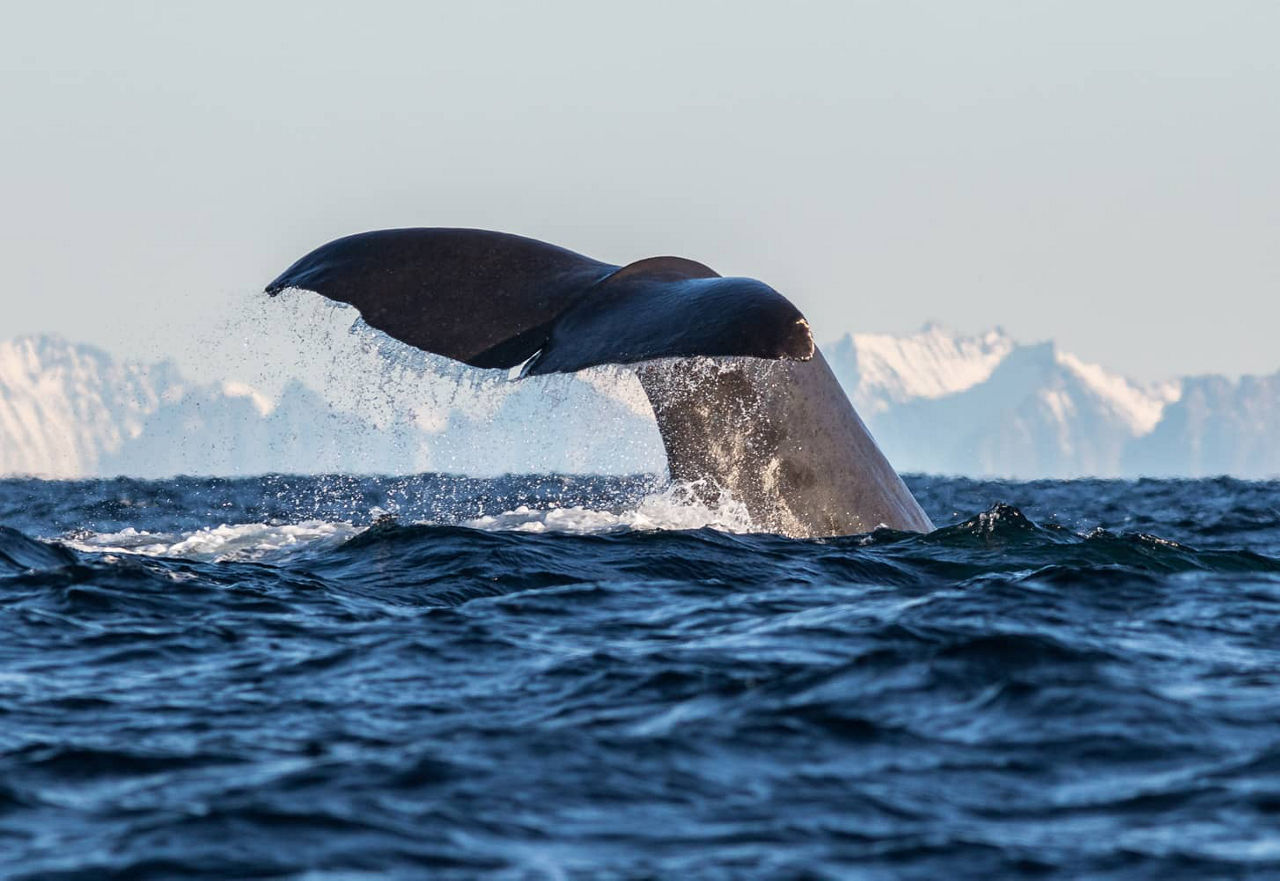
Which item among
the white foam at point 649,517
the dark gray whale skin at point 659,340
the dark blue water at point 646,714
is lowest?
the dark blue water at point 646,714

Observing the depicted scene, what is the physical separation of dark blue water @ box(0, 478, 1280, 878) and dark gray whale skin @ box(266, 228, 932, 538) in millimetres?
384

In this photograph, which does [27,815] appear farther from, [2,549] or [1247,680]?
[2,549]

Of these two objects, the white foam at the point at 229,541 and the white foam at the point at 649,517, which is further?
the white foam at the point at 229,541

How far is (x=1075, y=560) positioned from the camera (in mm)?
10914

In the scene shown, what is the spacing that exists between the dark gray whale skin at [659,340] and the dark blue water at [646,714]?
384mm

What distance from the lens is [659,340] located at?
845cm

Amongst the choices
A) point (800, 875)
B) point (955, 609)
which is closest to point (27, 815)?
point (800, 875)

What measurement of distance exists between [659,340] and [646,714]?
7.78 ft

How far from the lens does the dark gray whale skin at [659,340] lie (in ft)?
28.8

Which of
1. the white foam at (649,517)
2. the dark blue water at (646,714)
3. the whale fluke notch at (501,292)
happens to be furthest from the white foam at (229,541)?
the whale fluke notch at (501,292)

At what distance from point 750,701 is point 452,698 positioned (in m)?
1.11

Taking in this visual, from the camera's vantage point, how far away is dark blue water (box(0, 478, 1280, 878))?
5.14 m

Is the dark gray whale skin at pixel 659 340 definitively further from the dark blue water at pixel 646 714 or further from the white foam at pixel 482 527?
the dark blue water at pixel 646 714

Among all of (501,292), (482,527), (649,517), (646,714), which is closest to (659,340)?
(501,292)
